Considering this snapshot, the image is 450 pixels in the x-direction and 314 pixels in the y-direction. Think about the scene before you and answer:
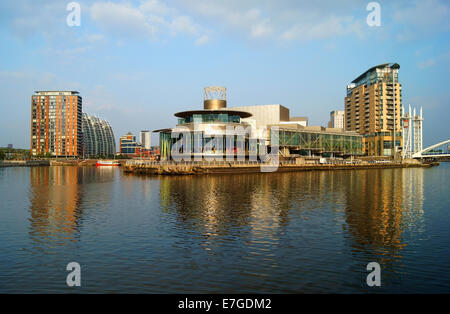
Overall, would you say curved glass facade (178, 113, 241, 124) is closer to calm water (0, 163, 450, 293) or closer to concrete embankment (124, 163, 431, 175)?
concrete embankment (124, 163, 431, 175)

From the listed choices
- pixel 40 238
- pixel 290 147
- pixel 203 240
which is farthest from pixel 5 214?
pixel 290 147

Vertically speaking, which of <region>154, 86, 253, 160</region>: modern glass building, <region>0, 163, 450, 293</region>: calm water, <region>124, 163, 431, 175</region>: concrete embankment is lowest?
<region>0, 163, 450, 293</region>: calm water

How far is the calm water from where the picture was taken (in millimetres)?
17047

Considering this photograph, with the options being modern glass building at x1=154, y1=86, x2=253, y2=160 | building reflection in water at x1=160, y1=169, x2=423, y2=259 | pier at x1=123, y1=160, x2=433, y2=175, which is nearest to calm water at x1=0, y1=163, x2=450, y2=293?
building reflection in water at x1=160, y1=169, x2=423, y2=259

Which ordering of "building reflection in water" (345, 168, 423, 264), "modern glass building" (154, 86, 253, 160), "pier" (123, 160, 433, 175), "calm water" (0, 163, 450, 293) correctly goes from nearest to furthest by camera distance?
"calm water" (0, 163, 450, 293) < "building reflection in water" (345, 168, 423, 264) < "pier" (123, 160, 433, 175) < "modern glass building" (154, 86, 253, 160)

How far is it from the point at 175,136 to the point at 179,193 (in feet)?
254

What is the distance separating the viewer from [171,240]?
24750 mm

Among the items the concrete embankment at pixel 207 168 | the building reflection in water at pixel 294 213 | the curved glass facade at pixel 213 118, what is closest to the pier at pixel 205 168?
the concrete embankment at pixel 207 168

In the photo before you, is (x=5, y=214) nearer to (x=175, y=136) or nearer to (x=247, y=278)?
(x=247, y=278)

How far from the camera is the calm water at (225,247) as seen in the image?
17047 millimetres

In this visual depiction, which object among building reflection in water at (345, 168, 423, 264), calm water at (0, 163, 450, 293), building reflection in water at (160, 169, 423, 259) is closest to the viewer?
calm water at (0, 163, 450, 293)

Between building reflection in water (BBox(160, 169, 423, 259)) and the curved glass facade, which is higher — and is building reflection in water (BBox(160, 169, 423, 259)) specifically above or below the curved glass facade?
below

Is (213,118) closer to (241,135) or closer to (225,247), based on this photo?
(241,135)
